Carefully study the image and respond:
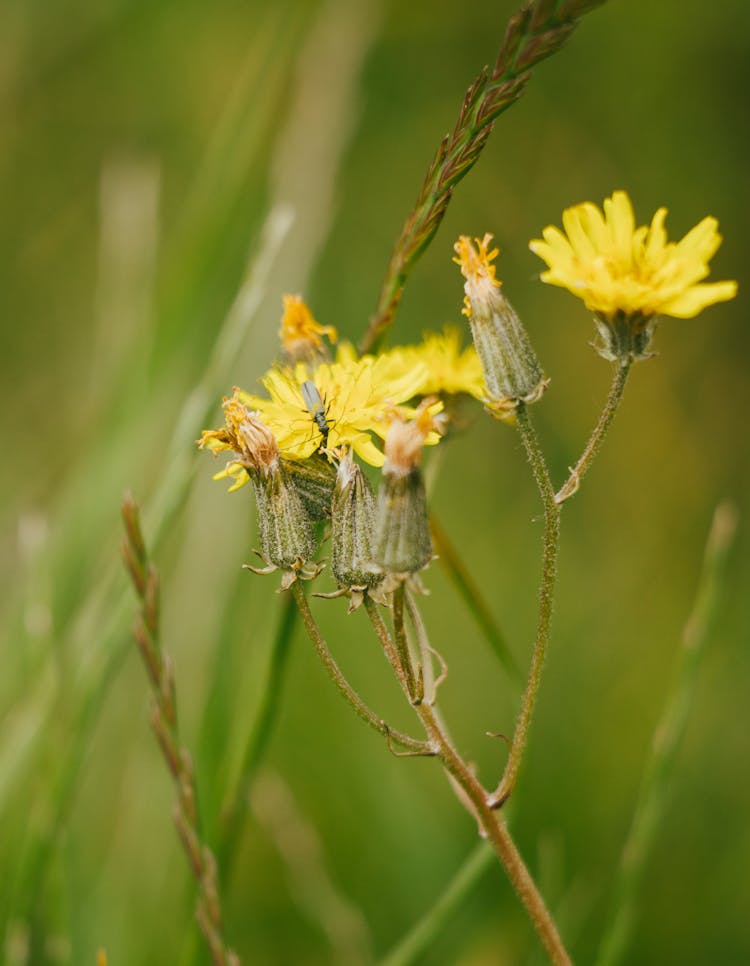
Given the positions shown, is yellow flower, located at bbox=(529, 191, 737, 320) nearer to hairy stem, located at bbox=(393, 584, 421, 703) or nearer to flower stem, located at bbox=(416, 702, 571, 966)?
hairy stem, located at bbox=(393, 584, 421, 703)

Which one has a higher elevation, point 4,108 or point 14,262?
point 4,108

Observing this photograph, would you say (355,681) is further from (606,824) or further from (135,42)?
(135,42)

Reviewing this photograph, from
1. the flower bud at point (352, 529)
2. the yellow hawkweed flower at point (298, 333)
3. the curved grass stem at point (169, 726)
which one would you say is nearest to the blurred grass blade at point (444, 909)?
the curved grass stem at point (169, 726)

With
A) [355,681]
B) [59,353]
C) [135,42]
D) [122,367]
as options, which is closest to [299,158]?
[122,367]

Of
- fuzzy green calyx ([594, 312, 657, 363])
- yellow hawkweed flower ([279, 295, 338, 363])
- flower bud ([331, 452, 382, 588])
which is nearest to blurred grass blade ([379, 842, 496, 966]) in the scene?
flower bud ([331, 452, 382, 588])

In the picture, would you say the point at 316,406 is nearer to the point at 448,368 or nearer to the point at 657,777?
the point at 448,368

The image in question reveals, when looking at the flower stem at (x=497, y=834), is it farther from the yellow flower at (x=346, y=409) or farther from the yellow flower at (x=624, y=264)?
the yellow flower at (x=624, y=264)

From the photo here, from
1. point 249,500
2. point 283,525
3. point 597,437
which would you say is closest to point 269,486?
point 283,525
